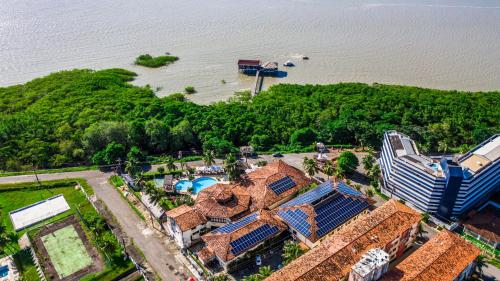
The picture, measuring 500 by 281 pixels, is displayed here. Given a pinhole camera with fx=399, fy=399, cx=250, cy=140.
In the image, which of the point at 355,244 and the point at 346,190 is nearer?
the point at 355,244

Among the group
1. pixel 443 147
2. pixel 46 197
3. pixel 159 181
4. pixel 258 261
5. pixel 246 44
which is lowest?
pixel 258 261

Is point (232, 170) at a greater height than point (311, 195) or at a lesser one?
greater

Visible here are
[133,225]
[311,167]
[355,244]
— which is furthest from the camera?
[311,167]

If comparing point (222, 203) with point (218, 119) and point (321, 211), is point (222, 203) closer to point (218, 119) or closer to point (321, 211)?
point (321, 211)

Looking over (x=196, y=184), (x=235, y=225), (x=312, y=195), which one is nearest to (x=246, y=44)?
(x=196, y=184)

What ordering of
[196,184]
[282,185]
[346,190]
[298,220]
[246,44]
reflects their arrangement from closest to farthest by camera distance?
[298,220], [346,190], [282,185], [196,184], [246,44]

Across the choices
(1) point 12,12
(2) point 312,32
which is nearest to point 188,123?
(2) point 312,32
